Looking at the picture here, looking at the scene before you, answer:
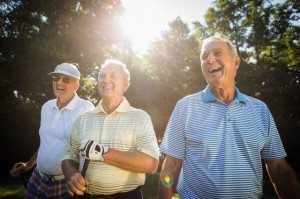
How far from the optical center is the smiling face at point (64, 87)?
176 inches

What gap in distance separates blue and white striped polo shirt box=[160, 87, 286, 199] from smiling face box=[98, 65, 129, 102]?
2.95 ft

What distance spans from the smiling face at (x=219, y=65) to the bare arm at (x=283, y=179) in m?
0.85

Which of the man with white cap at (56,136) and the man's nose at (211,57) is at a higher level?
the man's nose at (211,57)

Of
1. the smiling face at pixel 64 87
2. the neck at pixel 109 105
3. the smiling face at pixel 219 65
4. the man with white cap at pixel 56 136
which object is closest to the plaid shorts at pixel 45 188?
the man with white cap at pixel 56 136

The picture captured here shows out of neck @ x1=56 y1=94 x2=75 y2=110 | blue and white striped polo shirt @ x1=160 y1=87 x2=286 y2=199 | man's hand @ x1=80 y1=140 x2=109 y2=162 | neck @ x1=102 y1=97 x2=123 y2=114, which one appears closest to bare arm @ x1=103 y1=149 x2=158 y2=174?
man's hand @ x1=80 y1=140 x2=109 y2=162

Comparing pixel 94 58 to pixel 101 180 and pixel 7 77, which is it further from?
pixel 101 180

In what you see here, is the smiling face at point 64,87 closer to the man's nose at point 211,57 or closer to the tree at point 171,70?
the man's nose at point 211,57

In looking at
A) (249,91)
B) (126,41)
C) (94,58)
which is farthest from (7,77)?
(249,91)

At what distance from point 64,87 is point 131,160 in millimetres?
2093

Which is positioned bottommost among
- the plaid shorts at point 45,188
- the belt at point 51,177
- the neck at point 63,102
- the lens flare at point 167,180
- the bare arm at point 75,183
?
the plaid shorts at point 45,188

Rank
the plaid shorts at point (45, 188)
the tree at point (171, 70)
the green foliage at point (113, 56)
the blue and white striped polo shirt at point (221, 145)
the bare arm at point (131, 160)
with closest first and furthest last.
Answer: the blue and white striped polo shirt at point (221, 145) → the bare arm at point (131, 160) → the plaid shorts at point (45, 188) → the green foliage at point (113, 56) → the tree at point (171, 70)

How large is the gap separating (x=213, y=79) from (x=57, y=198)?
8.33 feet

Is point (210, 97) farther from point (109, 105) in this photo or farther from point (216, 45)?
point (109, 105)

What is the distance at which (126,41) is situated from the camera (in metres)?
24.5
